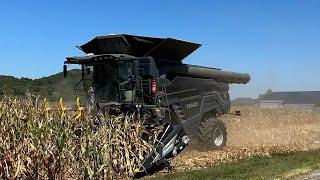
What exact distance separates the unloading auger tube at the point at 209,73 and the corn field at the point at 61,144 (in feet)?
14.4

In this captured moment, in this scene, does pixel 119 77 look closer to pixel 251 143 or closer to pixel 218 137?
pixel 218 137

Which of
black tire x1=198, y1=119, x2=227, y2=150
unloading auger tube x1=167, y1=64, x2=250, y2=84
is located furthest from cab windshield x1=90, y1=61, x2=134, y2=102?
black tire x1=198, y1=119, x2=227, y2=150

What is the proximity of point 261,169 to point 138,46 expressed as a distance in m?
4.87

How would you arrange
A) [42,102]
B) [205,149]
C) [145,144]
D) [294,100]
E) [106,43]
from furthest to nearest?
[294,100] < [205,149] < [106,43] < [145,144] < [42,102]

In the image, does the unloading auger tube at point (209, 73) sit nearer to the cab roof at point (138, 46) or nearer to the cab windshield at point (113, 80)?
the cab roof at point (138, 46)

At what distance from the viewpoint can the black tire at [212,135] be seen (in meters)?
14.4

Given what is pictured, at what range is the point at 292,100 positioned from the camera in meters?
108

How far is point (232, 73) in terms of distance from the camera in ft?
55.9

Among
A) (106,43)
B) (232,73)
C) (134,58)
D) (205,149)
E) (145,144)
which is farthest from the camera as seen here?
(232,73)

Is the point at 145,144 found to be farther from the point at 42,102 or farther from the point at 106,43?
the point at 106,43

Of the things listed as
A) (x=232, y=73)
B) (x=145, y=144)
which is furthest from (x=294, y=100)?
(x=145, y=144)

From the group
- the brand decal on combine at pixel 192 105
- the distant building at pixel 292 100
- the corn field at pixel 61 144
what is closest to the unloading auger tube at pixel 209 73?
the brand decal on combine at pixel 192 105

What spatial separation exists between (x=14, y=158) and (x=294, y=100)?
103 metres

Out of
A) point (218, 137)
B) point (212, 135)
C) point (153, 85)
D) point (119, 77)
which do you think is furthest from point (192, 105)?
point (119, 77)
